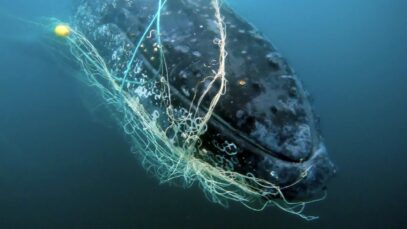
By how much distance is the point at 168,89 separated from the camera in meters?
3.71

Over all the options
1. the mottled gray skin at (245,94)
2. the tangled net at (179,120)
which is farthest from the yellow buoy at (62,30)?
the mottled gray skin at (245,94)

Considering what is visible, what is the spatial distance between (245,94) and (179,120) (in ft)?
2.22

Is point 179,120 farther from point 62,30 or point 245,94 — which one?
point 62,30

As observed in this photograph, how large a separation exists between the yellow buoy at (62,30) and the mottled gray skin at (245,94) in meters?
1.36

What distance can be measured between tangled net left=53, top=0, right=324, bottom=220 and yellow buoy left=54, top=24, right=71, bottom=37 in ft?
3.23

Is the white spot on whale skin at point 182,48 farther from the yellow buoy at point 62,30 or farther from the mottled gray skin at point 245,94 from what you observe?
the yellow buoy at point 62,30

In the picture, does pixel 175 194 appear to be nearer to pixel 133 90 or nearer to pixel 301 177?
pixel 133 90

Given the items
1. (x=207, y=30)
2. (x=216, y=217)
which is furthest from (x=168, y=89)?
(x=216, y=217)

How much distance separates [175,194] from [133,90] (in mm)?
1456

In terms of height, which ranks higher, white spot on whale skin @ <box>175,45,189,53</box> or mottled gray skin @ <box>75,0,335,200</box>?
white spot on whale skin @ <box>175,45,189,53</box>

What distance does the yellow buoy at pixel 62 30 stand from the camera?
539 cm

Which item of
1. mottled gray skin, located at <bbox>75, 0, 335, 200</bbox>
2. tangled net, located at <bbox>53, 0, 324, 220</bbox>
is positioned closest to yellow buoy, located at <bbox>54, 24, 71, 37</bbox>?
tangled net, located at <bbox>53, 0, 324, 220</bbox>

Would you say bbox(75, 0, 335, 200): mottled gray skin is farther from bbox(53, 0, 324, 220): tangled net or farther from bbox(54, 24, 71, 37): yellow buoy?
bbox(54, 24, 71, 37): yellow buoy

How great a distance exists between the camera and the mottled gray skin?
10.4 ft
